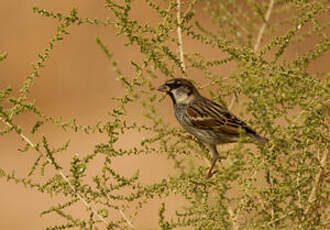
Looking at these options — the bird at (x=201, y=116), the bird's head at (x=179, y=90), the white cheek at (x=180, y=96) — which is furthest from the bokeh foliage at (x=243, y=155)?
the white cheek at (x=180, y=96)

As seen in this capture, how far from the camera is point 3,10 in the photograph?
37.2ft

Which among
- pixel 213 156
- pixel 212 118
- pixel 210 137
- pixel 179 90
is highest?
pixel 179 90

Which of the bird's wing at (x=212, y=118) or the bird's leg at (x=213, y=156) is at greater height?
the bird's wing at (x=212, y=118)

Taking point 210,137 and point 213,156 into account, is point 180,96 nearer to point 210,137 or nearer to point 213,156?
point 210,137

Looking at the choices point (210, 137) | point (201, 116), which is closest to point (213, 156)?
point (210, 137)

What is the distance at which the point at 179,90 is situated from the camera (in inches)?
163

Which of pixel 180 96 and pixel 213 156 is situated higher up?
pixel 180 96

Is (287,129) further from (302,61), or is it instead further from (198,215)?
(302,61)

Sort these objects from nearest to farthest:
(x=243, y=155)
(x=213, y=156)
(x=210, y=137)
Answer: (x=243, y=155)
(x=213, y=156)
(x=210, y=137)

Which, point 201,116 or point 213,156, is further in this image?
point 201,116

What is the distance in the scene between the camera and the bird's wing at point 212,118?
12.9 feet

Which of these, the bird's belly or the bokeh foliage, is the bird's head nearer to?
the bird's belly

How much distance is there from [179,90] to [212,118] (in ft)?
0.87

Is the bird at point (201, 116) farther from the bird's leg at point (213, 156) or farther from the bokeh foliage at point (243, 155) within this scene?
the bokeh foliage at point (243, 155)
